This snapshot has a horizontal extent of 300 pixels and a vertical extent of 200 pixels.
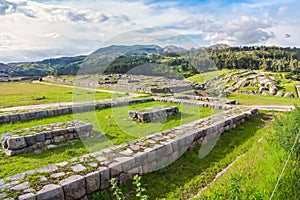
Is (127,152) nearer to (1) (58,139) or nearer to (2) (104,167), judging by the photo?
(2) (104,167)

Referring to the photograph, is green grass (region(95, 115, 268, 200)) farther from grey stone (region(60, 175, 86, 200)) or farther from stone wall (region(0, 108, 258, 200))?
grey stone (region(60, 175, 86, 200))

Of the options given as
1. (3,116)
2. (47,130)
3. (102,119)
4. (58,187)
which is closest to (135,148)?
(58,187)

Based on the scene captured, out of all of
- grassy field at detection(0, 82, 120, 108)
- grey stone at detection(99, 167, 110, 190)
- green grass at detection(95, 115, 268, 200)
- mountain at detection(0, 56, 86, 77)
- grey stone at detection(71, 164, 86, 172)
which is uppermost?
mountain at detection(0, 56, 86, 77)

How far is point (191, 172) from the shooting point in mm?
6023

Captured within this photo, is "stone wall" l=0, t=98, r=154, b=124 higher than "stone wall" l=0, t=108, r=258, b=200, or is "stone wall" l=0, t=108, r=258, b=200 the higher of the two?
"stone wall" l=0, t=98, r=154, b=124

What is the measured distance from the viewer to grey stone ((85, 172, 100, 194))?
457cm

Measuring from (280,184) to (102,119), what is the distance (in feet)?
26.6

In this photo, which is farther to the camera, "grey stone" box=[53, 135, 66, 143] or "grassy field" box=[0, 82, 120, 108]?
"grassy field" box=[0, 82, 120, 108]

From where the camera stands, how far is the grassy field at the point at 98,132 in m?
6.07

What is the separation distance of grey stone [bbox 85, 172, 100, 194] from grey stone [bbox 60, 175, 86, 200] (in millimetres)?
88

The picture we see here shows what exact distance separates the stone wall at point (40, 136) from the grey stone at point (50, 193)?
3094 mm

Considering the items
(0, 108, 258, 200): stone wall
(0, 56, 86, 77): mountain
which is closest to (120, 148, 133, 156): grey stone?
(0, 108, 258, 200): stone wall

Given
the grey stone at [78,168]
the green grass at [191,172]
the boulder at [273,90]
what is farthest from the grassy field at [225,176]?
the boulder at [273,90]

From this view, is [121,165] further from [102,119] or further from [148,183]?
[102,119]
